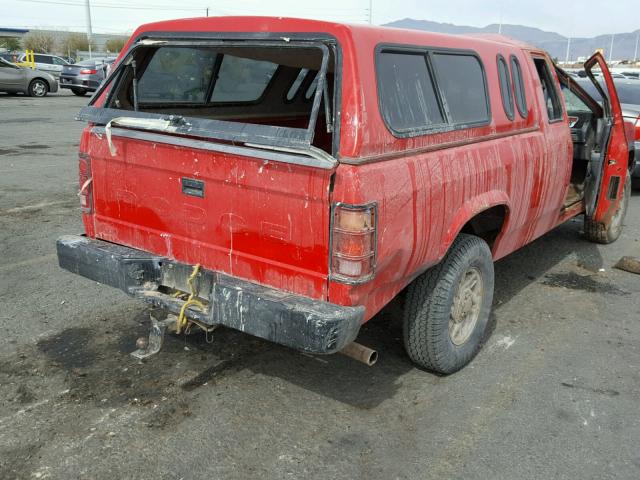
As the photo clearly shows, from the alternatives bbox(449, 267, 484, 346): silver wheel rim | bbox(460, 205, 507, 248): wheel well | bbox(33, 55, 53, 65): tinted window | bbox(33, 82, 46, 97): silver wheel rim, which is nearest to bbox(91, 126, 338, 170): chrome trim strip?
bbox(449, 267, 484, 346): silver wheel rim

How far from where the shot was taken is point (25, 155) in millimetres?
10633

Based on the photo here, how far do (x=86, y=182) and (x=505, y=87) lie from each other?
2.66 metres

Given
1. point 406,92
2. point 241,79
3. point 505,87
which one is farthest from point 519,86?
point 241,79

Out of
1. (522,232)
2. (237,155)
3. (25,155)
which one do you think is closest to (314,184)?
(237,155)

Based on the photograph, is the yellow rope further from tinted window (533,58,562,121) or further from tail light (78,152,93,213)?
tinted window (533,58,562,121)

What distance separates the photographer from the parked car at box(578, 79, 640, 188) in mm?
6673

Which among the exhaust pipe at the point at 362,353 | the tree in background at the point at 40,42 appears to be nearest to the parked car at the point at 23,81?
the exhaust pipe at the point at 362,353

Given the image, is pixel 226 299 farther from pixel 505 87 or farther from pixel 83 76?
pixel 83 76

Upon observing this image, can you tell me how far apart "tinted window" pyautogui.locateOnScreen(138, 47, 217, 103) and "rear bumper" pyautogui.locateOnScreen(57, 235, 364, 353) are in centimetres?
106

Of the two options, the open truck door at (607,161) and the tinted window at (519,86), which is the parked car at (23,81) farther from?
the tinted window at (519,86)

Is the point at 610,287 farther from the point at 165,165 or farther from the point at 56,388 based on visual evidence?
the point at 56,388

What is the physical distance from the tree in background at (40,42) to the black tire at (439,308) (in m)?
72.6

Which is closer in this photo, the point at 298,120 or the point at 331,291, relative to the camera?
Answer: the point at 331,291

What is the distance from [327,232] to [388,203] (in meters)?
0.32
